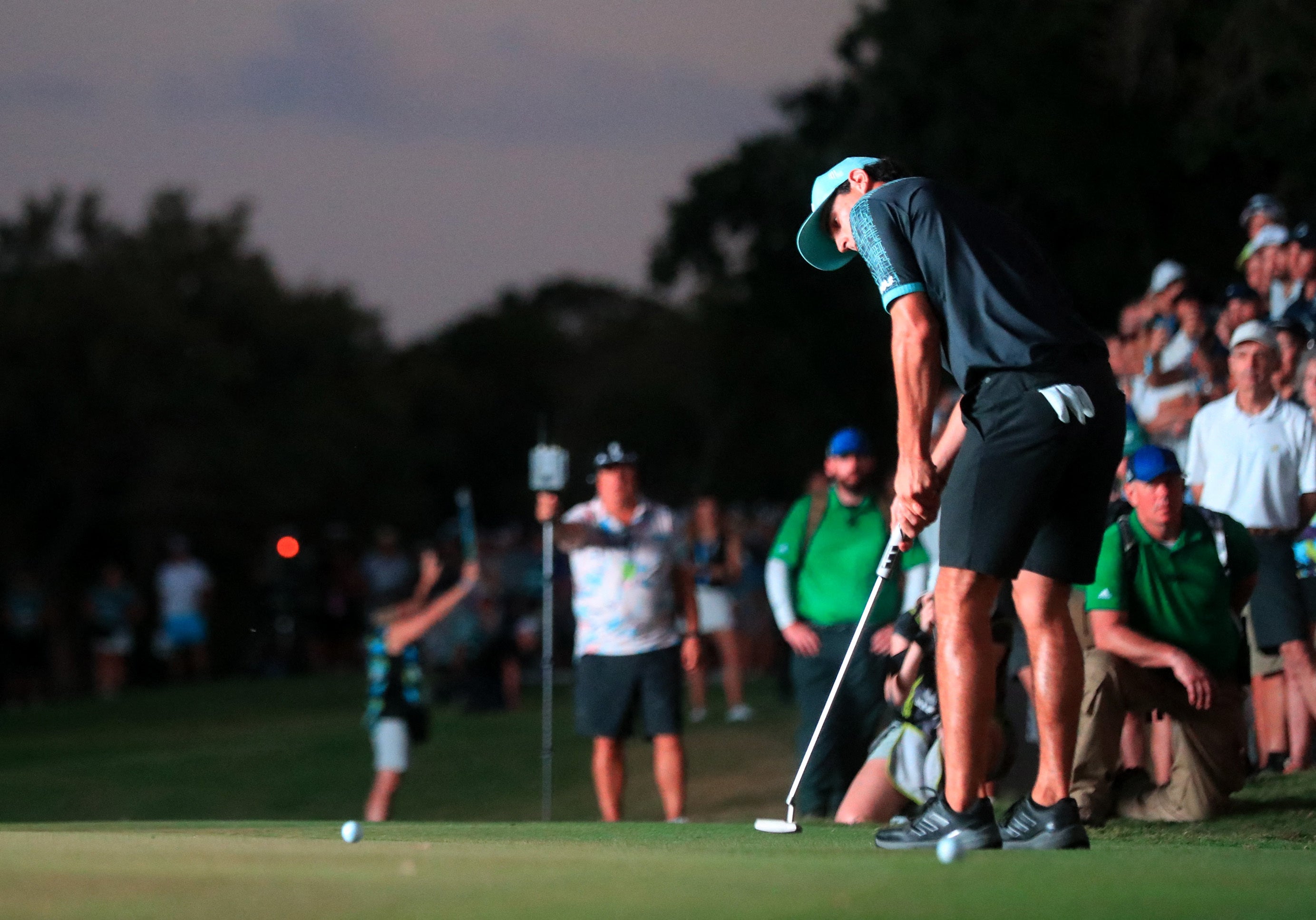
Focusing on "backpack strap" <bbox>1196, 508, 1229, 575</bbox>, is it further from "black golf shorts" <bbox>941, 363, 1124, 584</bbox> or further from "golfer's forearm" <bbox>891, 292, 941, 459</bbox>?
"golfer's forearm" <bbox>891, 292, 941, 459</bbox>

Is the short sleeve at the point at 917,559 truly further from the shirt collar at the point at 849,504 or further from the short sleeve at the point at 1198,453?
the short sleeve at the point at 1198,453

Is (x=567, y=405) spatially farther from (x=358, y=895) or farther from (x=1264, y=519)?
(x=358, y=895)

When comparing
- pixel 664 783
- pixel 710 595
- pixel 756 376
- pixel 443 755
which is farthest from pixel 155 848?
pixel 756 376

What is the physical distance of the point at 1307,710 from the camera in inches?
350

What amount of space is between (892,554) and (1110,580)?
1.79 m

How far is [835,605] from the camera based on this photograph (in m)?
9.94

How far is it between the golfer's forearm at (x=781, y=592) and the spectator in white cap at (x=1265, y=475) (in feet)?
7.25

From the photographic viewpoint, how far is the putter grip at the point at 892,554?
5750mm

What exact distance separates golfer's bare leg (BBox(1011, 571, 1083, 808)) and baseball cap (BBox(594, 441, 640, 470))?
488cm

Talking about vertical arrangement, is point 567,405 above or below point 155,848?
above

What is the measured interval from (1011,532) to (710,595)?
47.2 feet

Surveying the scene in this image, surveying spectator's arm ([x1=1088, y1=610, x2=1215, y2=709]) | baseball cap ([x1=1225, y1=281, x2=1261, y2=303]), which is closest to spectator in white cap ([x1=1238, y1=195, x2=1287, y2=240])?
baseball cap ([x1=1225, y1=281, x2=1261, y2=303])

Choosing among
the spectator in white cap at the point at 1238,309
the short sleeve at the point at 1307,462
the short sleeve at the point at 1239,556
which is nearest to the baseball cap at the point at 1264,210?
the spectator in white cap at the point at 1238,309

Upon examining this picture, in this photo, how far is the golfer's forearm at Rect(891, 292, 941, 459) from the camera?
17.2 ft
